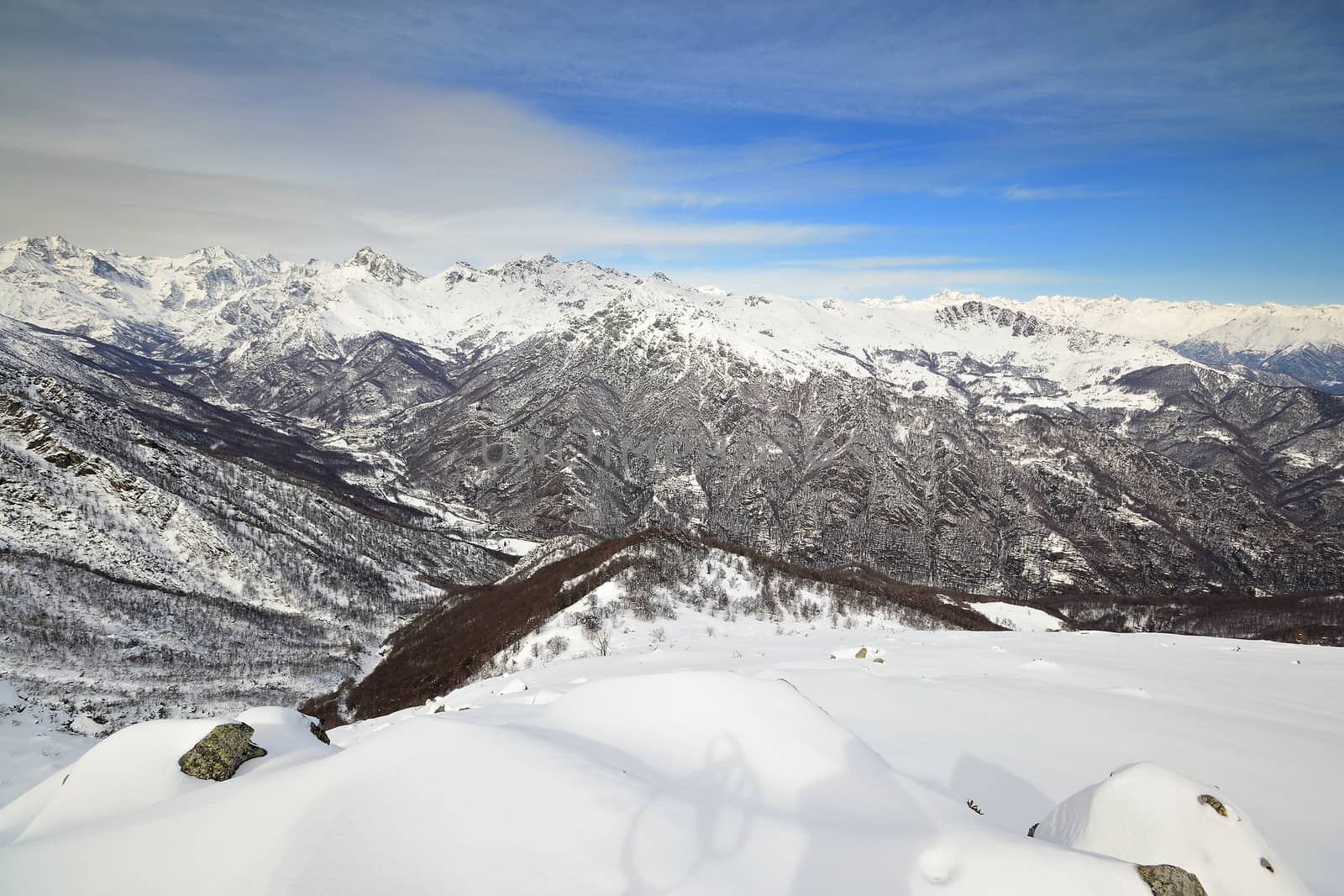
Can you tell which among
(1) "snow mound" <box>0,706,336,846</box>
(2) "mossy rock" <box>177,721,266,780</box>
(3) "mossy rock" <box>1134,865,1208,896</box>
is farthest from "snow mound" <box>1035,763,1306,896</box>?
(2) "mossy rock" <box>177,721,266,780</box>

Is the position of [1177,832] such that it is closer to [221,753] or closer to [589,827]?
[589,827]

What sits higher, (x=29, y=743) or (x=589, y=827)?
(x=589, y=827)

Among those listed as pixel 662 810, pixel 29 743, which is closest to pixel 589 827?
pixel 662 810

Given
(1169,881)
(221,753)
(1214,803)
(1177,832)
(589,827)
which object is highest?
(1214,803)

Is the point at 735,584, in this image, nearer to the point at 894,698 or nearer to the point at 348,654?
the point at 894,698

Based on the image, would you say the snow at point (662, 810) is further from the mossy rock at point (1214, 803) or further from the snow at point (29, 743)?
the snow at point (29, 743)

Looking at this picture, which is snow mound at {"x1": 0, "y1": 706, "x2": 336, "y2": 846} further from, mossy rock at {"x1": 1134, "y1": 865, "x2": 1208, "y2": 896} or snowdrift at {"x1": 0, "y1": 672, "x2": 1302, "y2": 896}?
mossy rock at {"x1": 1134, "y1": 865, "x2": 1208, "y2": 896}
